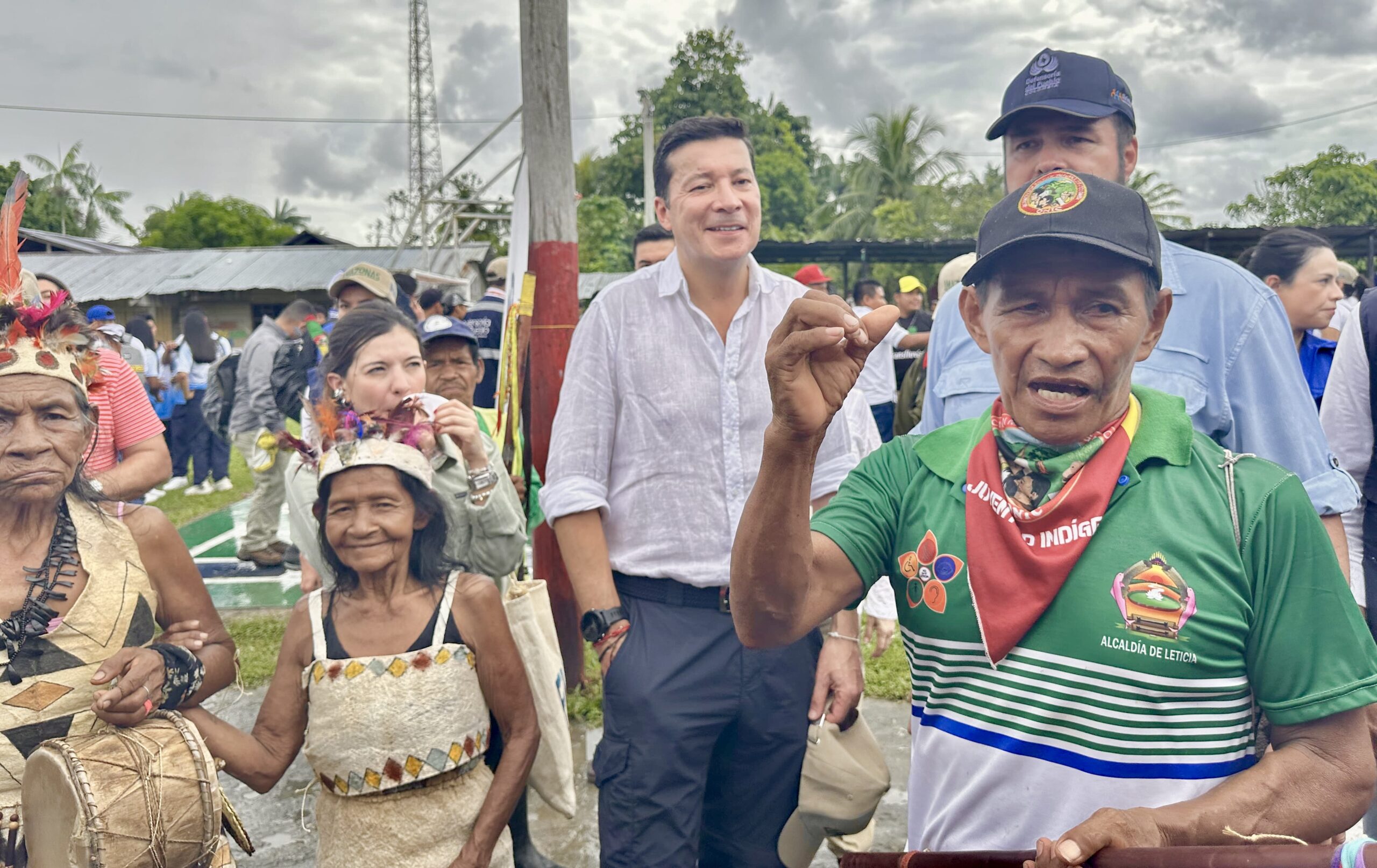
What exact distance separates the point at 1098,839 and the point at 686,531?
4.85ft

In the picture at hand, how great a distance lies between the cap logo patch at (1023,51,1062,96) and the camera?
2336 mm

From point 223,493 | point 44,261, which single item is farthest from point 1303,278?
point 44,261

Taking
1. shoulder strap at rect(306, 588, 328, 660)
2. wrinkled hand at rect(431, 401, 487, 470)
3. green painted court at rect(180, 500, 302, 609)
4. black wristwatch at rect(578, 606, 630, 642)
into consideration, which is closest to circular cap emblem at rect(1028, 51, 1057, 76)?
black wristwatch at rect(578, 606, 630, 642)

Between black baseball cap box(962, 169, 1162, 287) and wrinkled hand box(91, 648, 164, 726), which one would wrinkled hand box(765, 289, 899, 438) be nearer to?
black baseball cap box(962, 169, 1162, 287)

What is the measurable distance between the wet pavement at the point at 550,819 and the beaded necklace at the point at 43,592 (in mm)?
1522

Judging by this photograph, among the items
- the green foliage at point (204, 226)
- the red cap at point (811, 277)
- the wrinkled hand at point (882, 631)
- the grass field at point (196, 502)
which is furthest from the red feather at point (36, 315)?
the green foliage at point (204, 226)

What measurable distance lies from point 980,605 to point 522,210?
349cm

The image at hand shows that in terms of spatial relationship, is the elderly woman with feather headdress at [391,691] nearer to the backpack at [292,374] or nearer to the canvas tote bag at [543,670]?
the canvas tote bag at [543,670]

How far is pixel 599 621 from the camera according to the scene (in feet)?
8.54

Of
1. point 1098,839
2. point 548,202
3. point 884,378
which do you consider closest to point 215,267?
point 884,378

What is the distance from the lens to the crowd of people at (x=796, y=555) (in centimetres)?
148

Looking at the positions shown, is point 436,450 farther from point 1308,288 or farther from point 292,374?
point 1308,288

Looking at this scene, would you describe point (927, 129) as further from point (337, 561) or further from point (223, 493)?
point (337, 561)

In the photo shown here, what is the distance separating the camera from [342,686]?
2.52 metres
